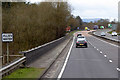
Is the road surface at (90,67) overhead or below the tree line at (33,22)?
below

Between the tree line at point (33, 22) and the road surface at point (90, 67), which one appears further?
the tree line at point (33, 22)

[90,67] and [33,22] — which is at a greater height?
[33,22]

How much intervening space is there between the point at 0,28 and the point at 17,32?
388cm

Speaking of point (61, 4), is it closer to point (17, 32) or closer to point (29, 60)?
point (17, 32)

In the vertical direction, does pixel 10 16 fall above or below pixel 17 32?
above

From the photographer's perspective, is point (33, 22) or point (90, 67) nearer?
point (90, 67)

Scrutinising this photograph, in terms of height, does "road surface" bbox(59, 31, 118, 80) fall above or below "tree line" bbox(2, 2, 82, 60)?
below

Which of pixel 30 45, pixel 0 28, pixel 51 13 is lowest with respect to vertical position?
pixel 30 45

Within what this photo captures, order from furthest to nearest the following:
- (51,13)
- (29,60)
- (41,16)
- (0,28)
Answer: (51,13) < (41,16) < (0,28) < (29,60)

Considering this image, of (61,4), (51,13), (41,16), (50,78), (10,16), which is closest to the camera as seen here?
(50,78)

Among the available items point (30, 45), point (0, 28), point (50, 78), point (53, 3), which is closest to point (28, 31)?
point (30, 45)

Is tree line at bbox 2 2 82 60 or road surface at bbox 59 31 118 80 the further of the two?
tree line at bbox 2 2 82 60

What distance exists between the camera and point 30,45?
4969 centimetres

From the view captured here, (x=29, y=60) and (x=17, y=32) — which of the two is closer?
(x=29, y=60)
